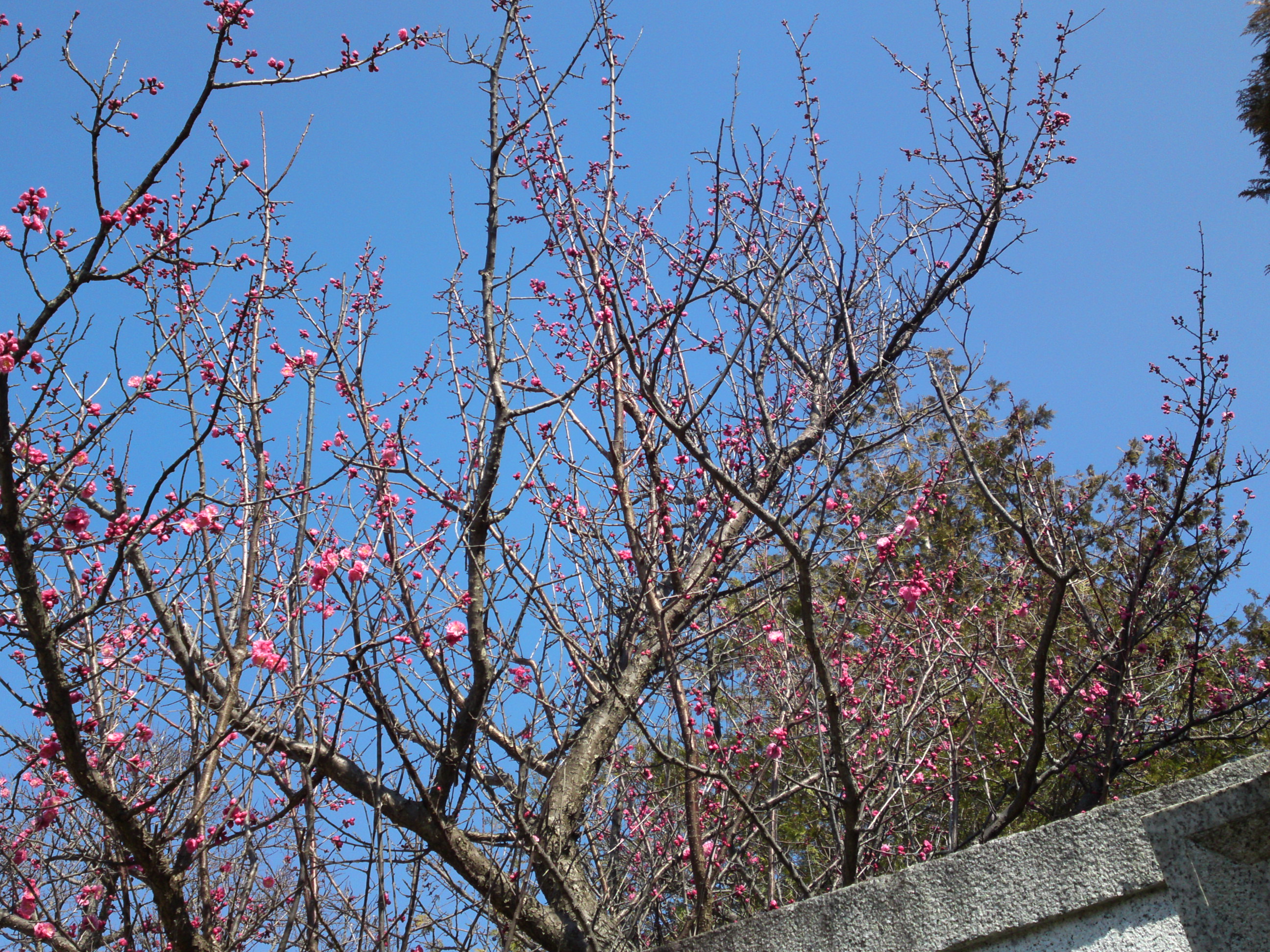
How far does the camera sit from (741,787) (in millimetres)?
5781

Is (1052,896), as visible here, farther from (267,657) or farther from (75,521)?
(75,521)

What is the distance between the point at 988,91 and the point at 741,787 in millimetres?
4505

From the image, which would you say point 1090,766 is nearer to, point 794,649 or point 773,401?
point 794,649

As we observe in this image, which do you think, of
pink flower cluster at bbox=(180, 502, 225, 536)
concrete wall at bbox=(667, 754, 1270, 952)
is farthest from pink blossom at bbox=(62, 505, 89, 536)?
concrete wall at bbox=(667, 754, 1270, 952)

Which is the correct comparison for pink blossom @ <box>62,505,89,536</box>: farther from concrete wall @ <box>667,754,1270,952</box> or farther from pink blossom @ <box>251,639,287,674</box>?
concrete wall @ <box>667,754,1270,952</box>

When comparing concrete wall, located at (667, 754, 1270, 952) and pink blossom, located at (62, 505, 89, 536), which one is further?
pink blossom, located at (62, 505, 89, 536)

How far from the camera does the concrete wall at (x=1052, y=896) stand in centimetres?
164

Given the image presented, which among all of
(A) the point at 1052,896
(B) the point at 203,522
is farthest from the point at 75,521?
(A) the point at 1052,896

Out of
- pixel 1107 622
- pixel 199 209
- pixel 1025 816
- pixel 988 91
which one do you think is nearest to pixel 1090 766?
pixel 1107 622

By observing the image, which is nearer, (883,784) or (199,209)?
(199,209)

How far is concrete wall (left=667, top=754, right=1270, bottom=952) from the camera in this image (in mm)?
1645

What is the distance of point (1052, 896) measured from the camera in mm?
2045

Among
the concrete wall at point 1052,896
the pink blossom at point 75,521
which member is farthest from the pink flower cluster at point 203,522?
the concrete wall at point 1052,896

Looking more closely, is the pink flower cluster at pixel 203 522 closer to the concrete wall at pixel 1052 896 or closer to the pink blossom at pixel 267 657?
the pink blossom at pixel 267 657
